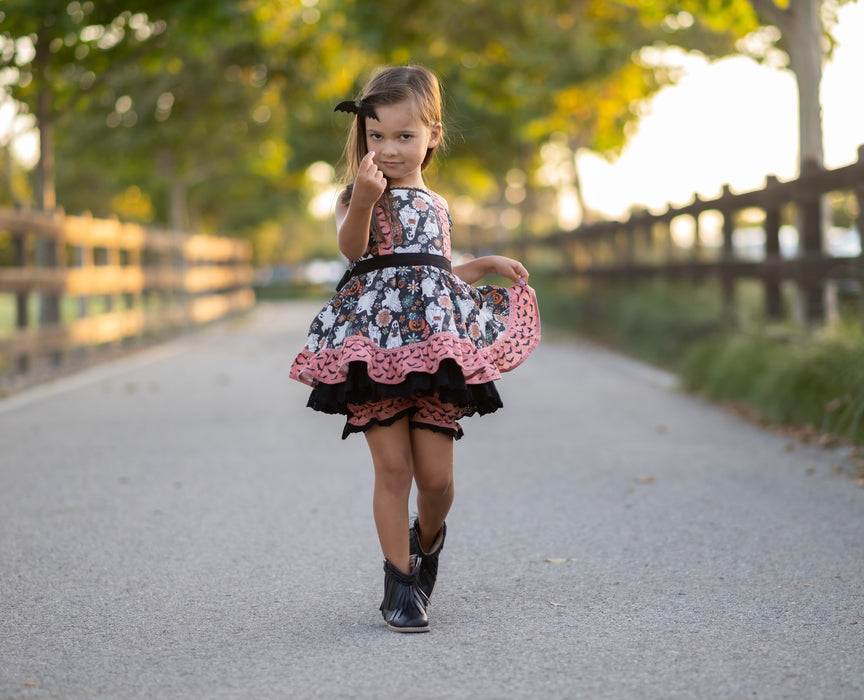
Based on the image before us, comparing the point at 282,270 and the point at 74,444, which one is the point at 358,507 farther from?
the point at 282,270

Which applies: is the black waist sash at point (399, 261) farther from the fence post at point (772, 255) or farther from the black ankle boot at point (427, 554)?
the fence post at point (772, 255)

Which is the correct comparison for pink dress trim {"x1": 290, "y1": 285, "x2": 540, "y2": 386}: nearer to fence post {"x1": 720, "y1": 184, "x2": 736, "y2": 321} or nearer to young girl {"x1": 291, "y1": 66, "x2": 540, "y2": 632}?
young girl {"x1": 291, "y1": 66, "x2": 540, "y2": 632}

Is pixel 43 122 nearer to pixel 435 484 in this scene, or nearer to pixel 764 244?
pixel 764 244

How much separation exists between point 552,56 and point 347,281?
1493 cm

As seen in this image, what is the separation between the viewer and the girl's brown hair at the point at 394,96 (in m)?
3.41

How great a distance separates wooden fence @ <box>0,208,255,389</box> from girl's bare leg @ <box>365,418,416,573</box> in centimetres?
731

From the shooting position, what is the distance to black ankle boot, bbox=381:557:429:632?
329 centimetres

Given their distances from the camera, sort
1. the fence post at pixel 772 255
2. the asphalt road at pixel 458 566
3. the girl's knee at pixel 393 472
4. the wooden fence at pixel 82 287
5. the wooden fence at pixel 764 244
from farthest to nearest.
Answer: the wooden fence at pixel 82 287 < the fence post at pixel 772 255 < the wooden fence at pixel 764 244 < the girl's knee at pixel 393 472 < the asphalt road at pixel 458 566

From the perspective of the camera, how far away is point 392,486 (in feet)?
11.1

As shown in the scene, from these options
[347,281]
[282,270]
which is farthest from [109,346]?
[282,270]

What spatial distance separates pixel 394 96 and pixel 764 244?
244 inches

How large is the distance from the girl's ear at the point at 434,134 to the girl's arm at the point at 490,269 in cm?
38

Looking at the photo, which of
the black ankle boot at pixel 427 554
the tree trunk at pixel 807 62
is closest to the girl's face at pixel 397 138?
the black ankle boot at pixel 427 554

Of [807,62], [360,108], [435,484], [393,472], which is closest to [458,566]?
[435,484]
